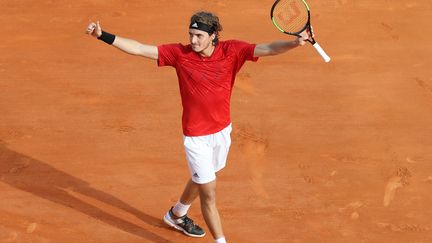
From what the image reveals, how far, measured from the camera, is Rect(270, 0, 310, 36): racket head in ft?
24.5

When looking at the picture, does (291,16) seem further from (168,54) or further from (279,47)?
(168,54)

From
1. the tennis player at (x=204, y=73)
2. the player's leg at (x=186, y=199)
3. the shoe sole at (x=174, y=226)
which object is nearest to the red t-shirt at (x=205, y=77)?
the tennis player at (x=204, y=73)

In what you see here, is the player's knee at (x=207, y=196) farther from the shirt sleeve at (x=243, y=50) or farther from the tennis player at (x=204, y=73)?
the shirt sleeve at (x=243, y=50)

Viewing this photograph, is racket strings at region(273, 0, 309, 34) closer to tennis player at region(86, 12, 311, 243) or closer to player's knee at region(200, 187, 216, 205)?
tennis player at region(86, 12, 311, 243)

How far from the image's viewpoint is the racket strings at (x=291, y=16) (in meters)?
7.50

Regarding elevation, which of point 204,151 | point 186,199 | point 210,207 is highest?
point 204,151

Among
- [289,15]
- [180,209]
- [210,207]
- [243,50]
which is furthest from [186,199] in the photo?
[289,15]

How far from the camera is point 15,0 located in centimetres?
1320

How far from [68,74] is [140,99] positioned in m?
1.31

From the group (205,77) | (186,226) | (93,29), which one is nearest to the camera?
(93,29)

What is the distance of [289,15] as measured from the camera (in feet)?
25.1

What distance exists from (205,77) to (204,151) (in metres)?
0.73

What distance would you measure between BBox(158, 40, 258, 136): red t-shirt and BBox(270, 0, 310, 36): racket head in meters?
0.63

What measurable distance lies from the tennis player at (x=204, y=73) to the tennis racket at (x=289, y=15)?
60cm
